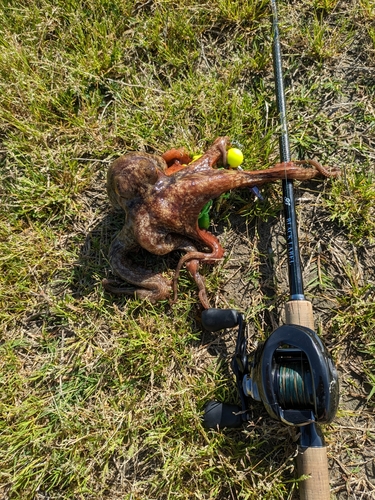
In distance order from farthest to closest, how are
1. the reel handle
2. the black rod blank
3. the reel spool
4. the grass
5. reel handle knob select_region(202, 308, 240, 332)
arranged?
1. the grass
2. reel handle knob select_region(202, 308, 240, 332)
3. the black rod blank
4. the reel handle
5. the reel spool

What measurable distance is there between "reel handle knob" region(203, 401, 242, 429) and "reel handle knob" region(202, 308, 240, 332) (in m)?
0.56

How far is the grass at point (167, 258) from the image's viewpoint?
130 inches

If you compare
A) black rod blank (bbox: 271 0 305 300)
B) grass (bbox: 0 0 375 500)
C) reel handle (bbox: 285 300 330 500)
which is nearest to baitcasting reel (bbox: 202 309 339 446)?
→ reel handle (bbox: 285 300 330 500)

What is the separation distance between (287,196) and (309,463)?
1.79 metres

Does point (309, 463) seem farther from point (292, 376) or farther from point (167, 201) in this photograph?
point (167, 201)

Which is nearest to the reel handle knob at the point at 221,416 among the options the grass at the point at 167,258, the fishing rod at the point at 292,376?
the fishing rod at the point at 292,376

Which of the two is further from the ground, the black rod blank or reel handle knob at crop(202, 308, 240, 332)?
the black rod blank

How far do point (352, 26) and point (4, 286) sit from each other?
3.64m

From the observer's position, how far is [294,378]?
2.59m

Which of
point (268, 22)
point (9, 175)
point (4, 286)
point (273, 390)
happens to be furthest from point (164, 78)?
point (273, 390)

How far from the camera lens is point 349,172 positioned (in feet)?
11.5

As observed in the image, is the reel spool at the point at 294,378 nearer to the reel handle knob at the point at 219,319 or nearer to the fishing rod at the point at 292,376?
the fishing rod at the point at 292,376

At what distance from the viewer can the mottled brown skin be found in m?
3.07

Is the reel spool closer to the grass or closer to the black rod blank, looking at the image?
the black rod blank
